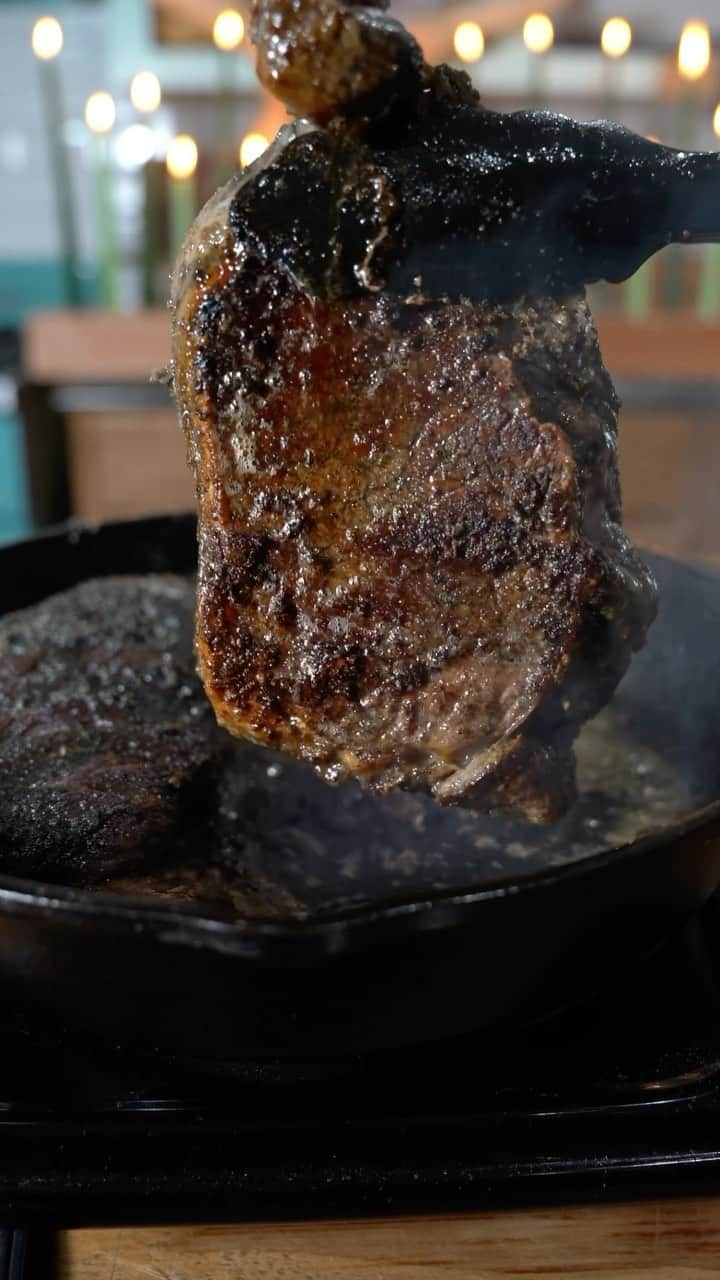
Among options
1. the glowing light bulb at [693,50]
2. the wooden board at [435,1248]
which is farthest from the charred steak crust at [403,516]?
the glowing light bulb at [693,50]

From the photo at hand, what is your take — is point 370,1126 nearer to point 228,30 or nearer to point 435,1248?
point 435,1248

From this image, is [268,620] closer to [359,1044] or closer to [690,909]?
[359,1044]

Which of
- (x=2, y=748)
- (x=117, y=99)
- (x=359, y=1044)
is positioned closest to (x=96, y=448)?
(x=117, y=99)

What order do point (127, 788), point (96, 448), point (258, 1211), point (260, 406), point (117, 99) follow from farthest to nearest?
point (117, 99)
point (96, 448)
point (127, 788)
point (260, 406)
point (258, 1211)

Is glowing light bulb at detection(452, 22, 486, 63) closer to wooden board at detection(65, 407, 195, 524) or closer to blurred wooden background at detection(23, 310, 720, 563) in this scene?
blurred wooden background at detection(23, 310, 720, 563)

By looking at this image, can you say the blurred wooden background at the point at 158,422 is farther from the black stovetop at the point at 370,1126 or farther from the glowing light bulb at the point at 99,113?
the black stovetop at the point at 370,1126

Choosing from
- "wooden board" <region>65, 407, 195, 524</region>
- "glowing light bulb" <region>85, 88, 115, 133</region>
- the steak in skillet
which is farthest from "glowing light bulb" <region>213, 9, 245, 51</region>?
the steak in skillet

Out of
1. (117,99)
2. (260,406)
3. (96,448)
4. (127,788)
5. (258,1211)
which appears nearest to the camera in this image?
(258,1211)

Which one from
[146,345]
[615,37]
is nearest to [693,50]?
[615,37]
